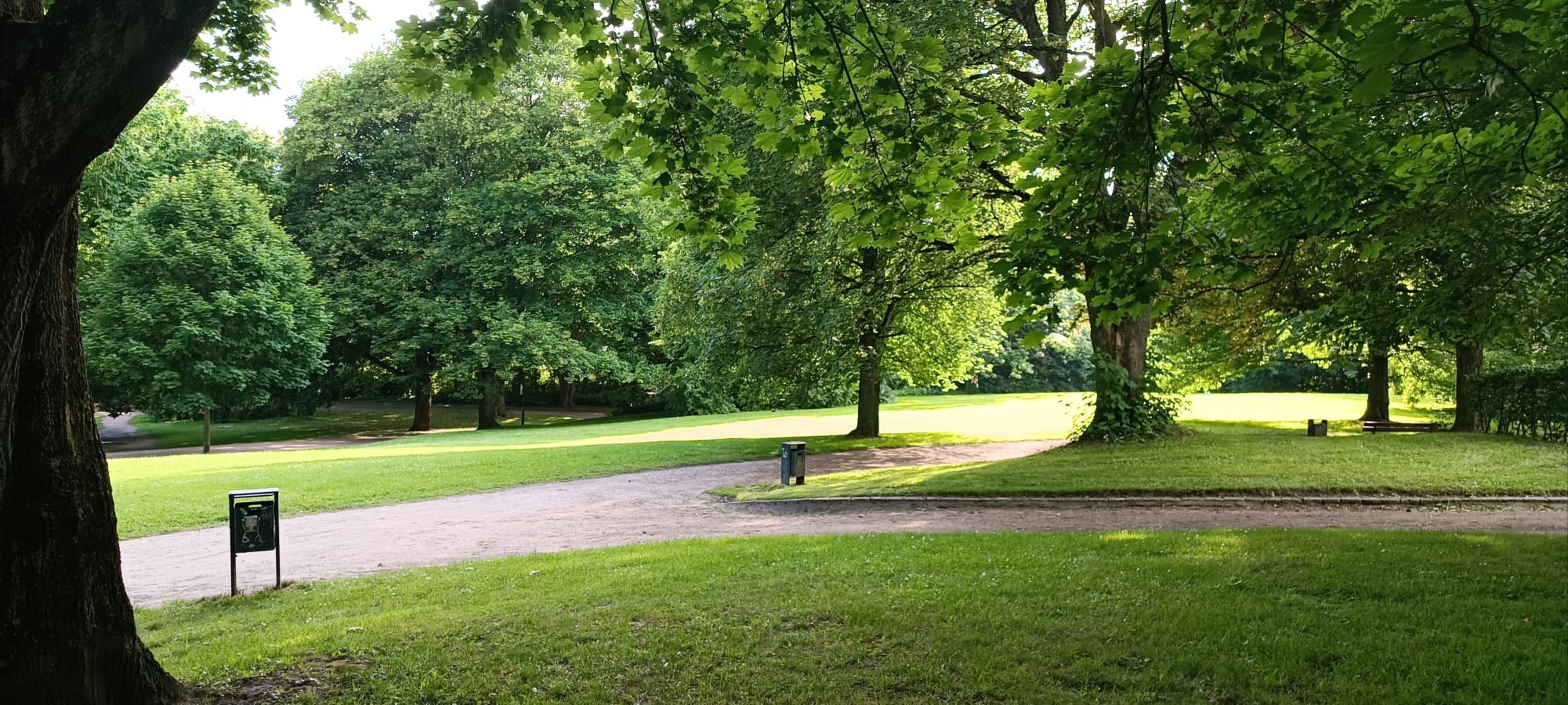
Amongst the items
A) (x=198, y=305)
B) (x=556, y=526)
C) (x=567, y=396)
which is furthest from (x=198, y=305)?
(x=556, y=526)

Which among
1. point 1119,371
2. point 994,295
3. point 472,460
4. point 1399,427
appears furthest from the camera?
point 1399,427

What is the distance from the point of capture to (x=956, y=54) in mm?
14344

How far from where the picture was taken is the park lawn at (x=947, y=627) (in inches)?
187

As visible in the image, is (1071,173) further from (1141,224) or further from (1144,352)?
(1144,352)

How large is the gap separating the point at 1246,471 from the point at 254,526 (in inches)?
542

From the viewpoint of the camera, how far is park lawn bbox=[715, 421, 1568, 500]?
12.2 meters

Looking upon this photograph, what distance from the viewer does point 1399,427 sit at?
21969mm

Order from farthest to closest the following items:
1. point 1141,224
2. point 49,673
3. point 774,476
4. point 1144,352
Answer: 1. point 1144,352
2. point 774,476
3. point 1141,224
4. point 49,673

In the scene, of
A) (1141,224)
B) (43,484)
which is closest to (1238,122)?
(1141,224)

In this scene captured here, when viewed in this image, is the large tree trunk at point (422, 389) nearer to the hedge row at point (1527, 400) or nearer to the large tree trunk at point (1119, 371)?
the large tree trunk at point (1119, 371)

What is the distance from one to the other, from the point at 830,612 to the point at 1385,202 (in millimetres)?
5160

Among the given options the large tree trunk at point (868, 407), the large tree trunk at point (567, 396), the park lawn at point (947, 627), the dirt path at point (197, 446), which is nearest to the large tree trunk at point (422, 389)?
the dirt path at point (197, 446)

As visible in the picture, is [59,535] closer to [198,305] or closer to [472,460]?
[472,460]

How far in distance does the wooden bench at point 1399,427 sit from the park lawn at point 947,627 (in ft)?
53.1
